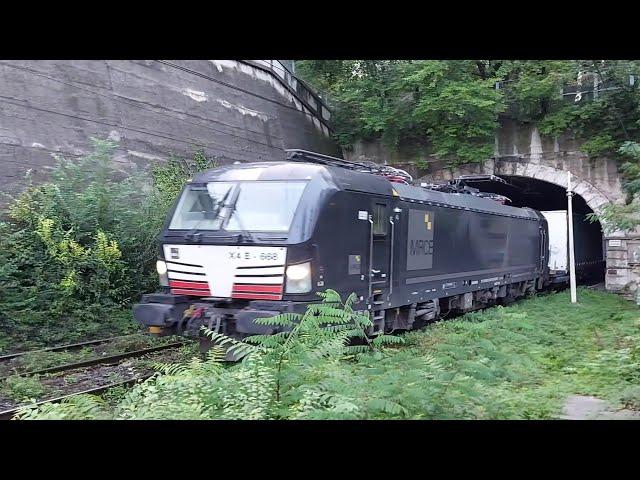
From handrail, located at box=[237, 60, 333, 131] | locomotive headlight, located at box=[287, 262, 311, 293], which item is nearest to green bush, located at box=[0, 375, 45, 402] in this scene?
locomotive headlight, located at box=[287, 262, 311, 293]

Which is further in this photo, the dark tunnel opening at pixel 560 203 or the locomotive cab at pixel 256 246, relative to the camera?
the dark tunnel opening at pixel 560 203

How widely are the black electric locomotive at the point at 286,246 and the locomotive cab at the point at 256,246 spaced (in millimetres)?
15

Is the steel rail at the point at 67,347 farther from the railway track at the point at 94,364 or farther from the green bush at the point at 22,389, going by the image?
the green bush at the point at 22,389

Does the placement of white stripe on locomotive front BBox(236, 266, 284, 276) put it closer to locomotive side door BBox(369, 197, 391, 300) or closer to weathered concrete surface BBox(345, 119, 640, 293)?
locomotive side door BBox(369, 197, 391, 300)

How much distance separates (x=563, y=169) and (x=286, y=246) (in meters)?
18.5

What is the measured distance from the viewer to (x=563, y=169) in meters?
24.1

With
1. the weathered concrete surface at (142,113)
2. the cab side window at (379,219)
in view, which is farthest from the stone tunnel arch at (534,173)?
the cab side window at (379,219)

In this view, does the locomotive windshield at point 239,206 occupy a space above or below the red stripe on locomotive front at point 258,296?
above

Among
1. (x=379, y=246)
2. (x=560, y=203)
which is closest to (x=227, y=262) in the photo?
(x=379, y=246)

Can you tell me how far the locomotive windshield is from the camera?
9094 millimetres

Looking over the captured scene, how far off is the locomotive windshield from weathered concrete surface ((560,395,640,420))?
4.29m

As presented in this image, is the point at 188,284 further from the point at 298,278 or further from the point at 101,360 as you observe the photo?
the point at 101,360

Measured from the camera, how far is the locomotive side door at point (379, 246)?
34.4ft
